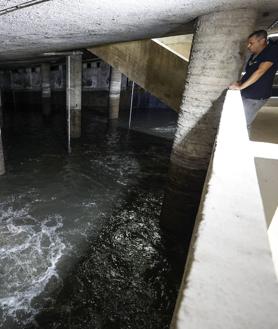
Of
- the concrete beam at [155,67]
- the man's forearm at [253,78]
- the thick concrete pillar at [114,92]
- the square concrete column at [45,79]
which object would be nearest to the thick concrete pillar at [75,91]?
the thick concrete pillar at [114,92]

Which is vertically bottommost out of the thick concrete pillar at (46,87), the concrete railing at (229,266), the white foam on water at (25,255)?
the white foam on water at (25,255)

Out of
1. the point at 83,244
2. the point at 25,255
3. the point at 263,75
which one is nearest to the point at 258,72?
the point at 263,75

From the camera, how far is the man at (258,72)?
360 centimetres

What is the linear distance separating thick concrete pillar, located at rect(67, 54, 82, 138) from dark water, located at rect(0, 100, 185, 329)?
232cm

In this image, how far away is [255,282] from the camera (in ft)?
2.57

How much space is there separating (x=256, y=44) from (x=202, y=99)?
115 cm

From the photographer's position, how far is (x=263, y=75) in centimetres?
378

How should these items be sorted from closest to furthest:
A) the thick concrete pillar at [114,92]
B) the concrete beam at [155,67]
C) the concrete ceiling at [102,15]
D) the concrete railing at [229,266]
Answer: the concrete railing at [229,266] → the concrete ceiling at [102,15] → the concrete beam at [155,67] → the thick concrete pillar at [114,92]

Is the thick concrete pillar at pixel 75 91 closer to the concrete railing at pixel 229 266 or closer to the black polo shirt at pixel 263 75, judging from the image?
the black polo shirt at pixel 263 75

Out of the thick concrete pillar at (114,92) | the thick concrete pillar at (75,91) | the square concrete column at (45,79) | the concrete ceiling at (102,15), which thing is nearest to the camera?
the concrete ceiling at (102,15)

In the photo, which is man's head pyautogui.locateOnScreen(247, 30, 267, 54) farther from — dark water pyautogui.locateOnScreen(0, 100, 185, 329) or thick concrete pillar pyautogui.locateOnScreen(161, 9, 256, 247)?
dark water pyautogui.locateOnScreen(0, 100, 185, 329)

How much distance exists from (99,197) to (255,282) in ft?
23.4

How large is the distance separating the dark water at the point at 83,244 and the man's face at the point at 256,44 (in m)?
4.16

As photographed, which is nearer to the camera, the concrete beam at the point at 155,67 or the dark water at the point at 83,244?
the dark water at the point at 83,244
